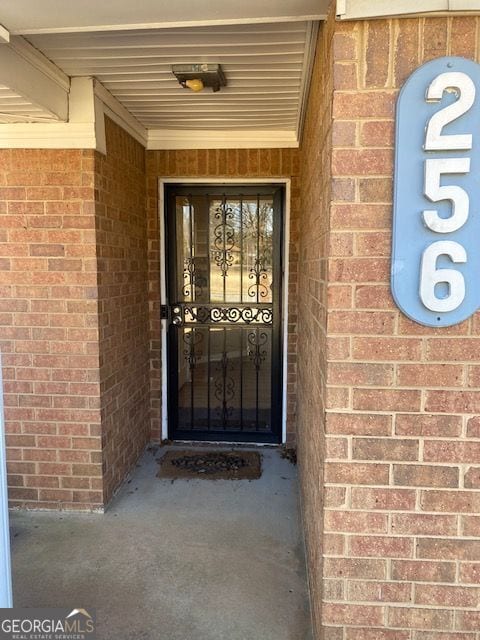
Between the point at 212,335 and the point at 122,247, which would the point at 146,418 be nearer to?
the point at 212,335

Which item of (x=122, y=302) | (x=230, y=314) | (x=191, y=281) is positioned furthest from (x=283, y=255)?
(x=122, y=302)

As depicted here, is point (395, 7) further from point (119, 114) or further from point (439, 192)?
point (119, 114)

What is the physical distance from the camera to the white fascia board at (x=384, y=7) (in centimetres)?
160

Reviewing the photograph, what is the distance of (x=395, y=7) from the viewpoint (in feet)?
5.30

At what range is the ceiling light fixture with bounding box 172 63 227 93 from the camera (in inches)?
107

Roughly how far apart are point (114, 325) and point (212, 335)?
1.17 meters

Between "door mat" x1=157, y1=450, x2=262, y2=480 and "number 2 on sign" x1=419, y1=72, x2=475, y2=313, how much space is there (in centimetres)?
263

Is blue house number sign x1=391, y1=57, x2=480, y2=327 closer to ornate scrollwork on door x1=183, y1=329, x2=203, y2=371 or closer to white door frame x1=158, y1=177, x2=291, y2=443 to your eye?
white door frame x1=158, y1=177, x2=291, y2=443

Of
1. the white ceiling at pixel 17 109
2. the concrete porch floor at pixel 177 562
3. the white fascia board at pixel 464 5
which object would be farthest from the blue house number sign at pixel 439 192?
the white ceiling at pixel 17 109

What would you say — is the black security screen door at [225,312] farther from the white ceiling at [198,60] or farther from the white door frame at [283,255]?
the white ceiling at [198,60]

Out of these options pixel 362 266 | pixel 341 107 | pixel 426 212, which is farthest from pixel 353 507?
pixel 341 107

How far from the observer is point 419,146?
64.4 inches

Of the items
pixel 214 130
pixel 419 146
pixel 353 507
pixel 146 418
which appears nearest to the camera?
pixel 419 146

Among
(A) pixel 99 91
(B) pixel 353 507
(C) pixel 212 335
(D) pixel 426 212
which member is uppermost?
(A) pixel 99 91
